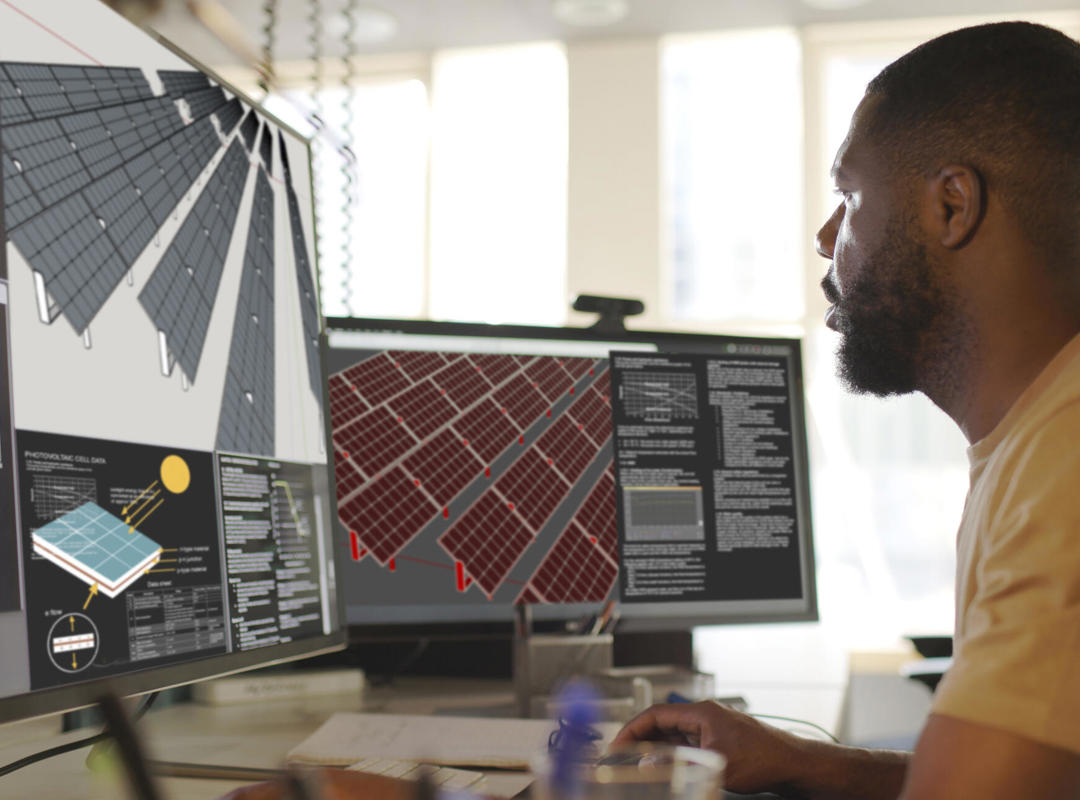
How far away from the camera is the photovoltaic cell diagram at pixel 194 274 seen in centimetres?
77

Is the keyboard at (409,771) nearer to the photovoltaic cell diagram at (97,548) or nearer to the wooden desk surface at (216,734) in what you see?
the wooden desk surface at (216,734)

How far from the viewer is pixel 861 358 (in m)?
1.07

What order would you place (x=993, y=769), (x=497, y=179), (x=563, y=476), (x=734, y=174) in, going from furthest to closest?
(x=497, y=179) → (x=734, y=174) → (x=563, y=476) → (x=993, y=769)

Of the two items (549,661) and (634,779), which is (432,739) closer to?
(549,661)

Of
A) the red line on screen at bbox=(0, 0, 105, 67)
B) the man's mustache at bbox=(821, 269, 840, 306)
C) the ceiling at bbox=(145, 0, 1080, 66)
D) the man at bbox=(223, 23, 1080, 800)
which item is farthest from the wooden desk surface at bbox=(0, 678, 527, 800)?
the ceiling at bbox=(145, 0, 1080, 66)

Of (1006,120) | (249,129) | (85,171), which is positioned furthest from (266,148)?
(1006,120)

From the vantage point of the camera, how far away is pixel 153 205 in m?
0.78

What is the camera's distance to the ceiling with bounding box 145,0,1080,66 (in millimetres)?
4488

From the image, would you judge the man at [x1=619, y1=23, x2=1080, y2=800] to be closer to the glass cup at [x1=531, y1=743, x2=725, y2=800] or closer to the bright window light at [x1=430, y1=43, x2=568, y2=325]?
the glass cup at [x1=531, y1=743, x2=725, y2=800]

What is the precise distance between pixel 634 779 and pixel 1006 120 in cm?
76

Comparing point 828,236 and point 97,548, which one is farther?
point 828,236

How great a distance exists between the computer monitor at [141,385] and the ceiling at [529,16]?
387 centimetres

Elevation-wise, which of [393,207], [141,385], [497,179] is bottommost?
[141,385]

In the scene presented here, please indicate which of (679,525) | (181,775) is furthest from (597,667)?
(181,775)
